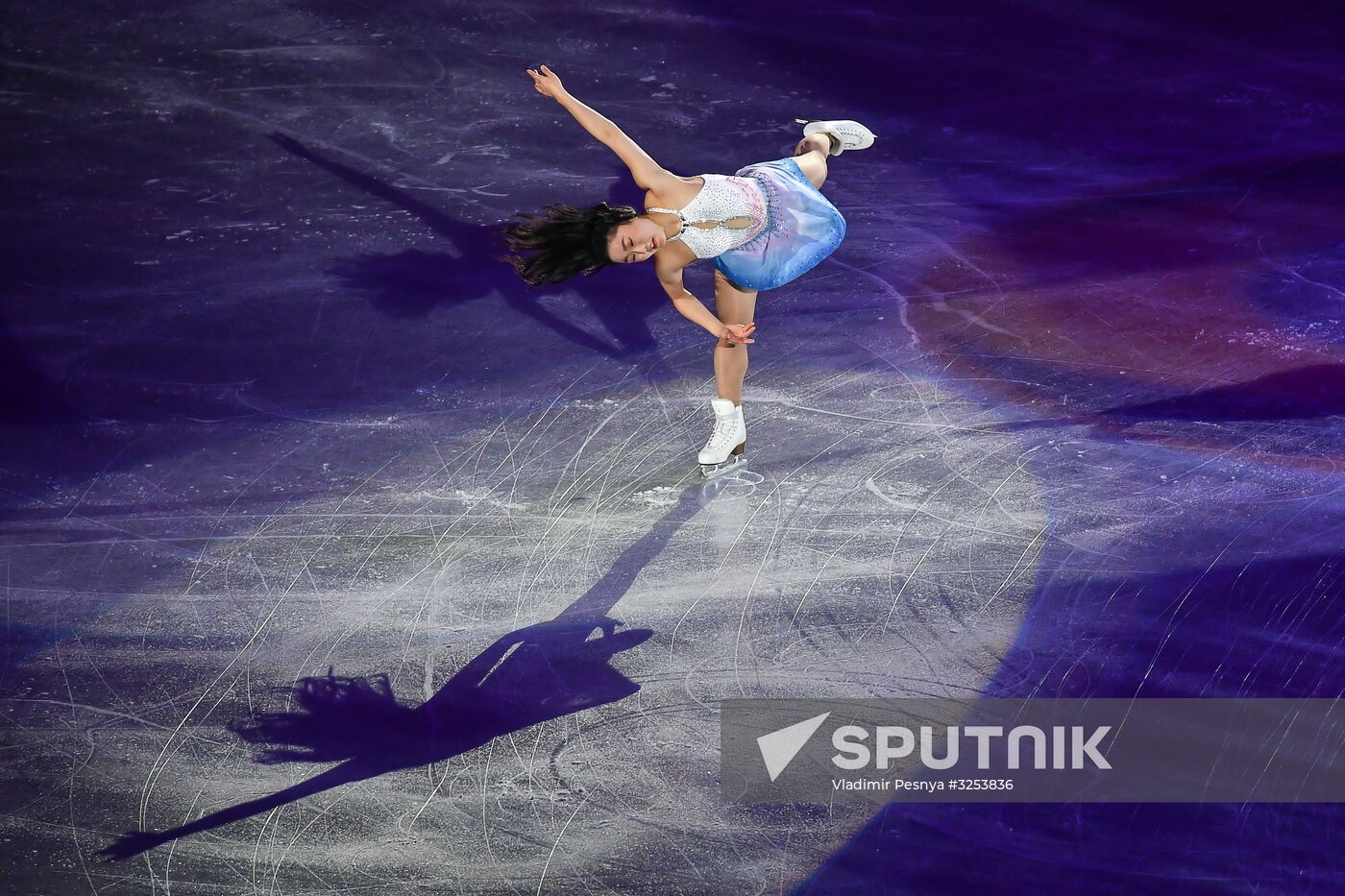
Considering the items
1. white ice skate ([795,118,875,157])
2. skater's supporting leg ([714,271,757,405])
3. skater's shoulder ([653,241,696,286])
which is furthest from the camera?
white ice skate ([795,118,875,157])

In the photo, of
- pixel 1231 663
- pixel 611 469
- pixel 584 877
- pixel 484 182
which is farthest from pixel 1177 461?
pixel 484 182

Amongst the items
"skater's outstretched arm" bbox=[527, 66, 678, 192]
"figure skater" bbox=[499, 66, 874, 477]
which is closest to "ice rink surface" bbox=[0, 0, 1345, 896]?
"figure skater" bbox=[499, 66, 874, 477]

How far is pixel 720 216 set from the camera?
4453 millimetres

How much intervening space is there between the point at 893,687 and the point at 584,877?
1.14m

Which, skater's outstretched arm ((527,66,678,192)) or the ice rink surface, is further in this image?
skater's outstretched arm ((527,66,678,192))

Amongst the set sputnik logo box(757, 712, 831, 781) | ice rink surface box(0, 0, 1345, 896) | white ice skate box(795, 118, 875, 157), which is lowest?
sputnik logo box(757, 712, 831, 781)

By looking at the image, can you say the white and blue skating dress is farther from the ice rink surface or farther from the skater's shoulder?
the ice rink surface

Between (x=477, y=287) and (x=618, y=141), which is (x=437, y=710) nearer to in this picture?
(x=618, y=141)

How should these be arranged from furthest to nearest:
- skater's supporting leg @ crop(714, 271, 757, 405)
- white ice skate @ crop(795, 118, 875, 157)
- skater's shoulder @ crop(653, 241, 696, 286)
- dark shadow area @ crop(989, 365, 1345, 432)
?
white ice skate @ crop(795, 118, 875, 157), dark shadow area @ crop(989, 365, 1345, 432), skater's supporting leg @ crop(714, 271, 757, 405), skater's shoulder @ crop(653, 241, 696, 286)

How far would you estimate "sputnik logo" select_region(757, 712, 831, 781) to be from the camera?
3881mm

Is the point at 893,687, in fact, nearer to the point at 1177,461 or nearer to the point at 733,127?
the point at 1177,461

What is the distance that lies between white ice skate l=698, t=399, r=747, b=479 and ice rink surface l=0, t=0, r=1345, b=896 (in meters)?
0.13

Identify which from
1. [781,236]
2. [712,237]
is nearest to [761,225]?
[781,236]

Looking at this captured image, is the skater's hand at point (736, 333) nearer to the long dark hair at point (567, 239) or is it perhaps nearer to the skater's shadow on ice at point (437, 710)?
the long dark hair at point (567, 239)
